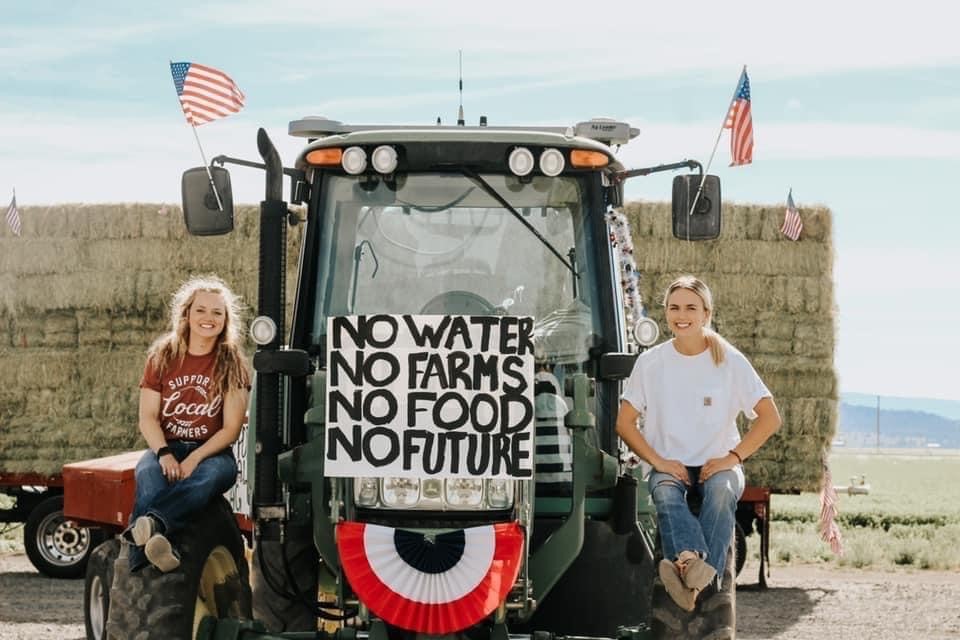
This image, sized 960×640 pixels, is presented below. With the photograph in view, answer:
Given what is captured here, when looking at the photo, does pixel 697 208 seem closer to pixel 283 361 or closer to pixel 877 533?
pixel 283 361

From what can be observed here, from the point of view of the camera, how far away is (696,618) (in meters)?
5.51

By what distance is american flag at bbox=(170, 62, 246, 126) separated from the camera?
30.7ft

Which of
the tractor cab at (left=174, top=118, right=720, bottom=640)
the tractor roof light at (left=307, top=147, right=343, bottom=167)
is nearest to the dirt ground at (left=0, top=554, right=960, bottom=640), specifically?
the tractor cab at (left=174, top=118, right=720, bottom=640)

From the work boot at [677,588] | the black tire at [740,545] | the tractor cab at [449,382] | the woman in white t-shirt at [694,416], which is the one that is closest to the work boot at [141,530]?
the tractor cab at [449,382]

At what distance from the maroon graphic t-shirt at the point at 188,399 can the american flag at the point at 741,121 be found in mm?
4534

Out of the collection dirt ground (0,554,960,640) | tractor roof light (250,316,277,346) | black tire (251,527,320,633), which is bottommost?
dirt ground (0,554,960,640)

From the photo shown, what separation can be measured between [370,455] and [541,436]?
3.00 feet

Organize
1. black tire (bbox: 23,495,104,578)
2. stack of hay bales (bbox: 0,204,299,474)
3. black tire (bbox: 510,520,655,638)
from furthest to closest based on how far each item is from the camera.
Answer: stack of hay bales (bbox: 0,204,299,474) < black tire (bbox: 23,495,104,578) < black tire (bbox: 510,520,655,638)

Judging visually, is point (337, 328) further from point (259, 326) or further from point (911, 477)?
point (911, 477)

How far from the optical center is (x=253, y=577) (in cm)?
639

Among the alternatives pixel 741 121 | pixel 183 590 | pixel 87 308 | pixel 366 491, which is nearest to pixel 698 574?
pixel 366 491

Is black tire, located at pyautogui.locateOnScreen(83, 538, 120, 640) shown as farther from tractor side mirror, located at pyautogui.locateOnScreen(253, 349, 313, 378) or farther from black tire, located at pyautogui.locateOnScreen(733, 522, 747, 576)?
black tire, located at pyautogui.locateOnScreen(733, 522, 747, 576)

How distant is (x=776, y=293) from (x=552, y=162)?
9831 mm

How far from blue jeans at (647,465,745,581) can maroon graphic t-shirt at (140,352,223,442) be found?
5.94 feet
